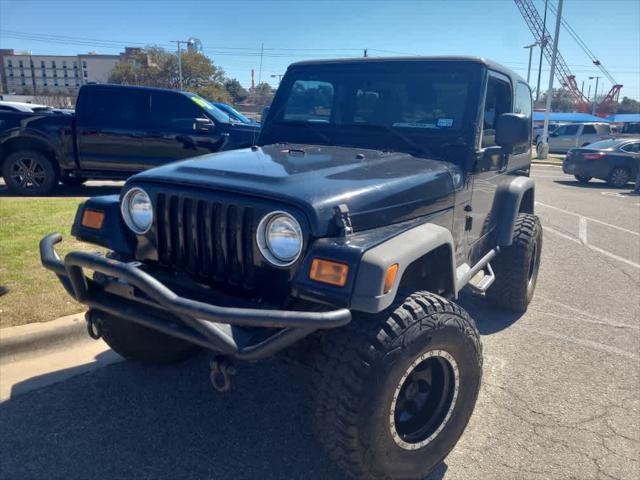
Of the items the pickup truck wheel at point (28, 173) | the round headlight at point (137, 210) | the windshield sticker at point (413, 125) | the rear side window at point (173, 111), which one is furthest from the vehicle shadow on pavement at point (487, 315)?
the pickup truck wheel at point (28, 173)

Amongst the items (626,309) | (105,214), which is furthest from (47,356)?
(626,309)

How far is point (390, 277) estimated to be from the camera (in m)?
2.20

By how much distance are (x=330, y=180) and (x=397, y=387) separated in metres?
1.02

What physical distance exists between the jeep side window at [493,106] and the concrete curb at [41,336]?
3133mm

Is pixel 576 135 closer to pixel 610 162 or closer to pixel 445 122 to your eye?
pixel 610 162

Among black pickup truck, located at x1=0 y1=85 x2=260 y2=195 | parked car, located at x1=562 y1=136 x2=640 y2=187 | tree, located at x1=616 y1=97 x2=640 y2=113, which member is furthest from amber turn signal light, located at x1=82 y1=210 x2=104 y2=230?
tree, located at x1=616 y1=97 x2=640 y2=113

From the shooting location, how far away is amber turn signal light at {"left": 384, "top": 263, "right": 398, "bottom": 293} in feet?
7.14

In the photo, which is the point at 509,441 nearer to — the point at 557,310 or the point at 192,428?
the point at 192,428

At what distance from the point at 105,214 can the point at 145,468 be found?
134cm

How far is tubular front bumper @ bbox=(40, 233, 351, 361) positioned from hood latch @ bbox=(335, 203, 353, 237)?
1.30 feet

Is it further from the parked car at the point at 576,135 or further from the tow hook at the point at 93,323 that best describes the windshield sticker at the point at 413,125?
the parked car at the point at 576,135

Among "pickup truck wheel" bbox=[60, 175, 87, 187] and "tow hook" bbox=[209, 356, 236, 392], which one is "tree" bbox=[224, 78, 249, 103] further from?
"tow hook" bbox=[209, 356, 236, 392]

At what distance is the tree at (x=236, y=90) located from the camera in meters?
59.2

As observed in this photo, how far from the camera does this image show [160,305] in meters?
2.18
